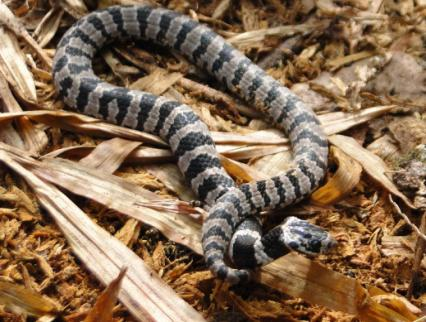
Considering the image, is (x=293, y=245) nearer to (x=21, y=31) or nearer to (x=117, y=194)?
(x=117, y=194)

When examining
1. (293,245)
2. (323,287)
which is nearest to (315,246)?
(293,245)

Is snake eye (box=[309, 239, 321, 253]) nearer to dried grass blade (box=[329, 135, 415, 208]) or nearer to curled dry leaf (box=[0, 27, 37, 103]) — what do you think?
dried grass blade (box=[329, 135, 415, 208])

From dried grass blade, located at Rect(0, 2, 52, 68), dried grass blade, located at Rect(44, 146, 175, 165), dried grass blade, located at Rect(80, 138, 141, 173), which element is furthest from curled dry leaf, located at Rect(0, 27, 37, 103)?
dried grass blade, located at Rect(80, 138, 141, 173)

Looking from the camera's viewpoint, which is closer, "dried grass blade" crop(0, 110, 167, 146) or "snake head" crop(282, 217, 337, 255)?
"snake head" crop(282, 217, 337, 255)

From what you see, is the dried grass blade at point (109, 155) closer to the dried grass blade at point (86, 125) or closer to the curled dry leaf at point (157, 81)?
the dried grass blade at point (86, 125)

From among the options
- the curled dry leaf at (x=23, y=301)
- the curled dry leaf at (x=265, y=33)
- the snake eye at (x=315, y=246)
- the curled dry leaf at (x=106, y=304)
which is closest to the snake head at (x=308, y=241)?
the snake eye at (x=315, y=246)

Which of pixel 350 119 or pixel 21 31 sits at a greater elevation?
pixel 21 31
